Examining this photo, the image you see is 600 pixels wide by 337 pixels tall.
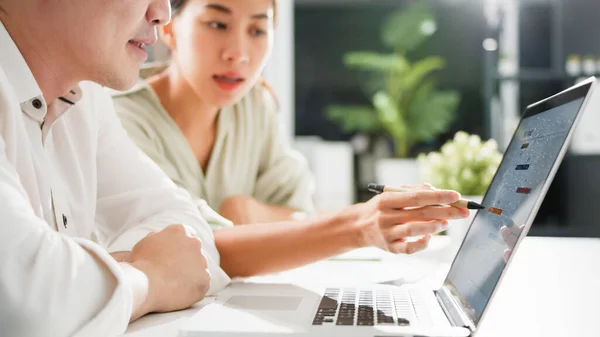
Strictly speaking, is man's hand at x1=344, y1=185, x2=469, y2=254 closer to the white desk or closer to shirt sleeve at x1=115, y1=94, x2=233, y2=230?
the white desk

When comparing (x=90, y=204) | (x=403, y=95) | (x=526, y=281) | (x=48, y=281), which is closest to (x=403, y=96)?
(x=403, y=95)

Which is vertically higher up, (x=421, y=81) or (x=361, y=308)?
(x=421, y=81)

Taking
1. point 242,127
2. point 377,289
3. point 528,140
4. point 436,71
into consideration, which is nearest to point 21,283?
point 377,289

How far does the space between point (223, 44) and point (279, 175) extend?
49cm

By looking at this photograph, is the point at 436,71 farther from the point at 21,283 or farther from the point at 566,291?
the point at 21,283

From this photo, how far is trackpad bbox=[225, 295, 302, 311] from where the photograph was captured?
87 cm

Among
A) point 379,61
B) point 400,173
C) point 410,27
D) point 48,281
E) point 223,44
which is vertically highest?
point 410,27

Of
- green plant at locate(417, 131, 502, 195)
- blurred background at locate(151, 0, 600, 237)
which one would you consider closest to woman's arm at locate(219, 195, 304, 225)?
green plant at locate(417, 131, 502, 195)

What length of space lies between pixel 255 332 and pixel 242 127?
1.11 meters

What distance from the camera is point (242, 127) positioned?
1765 millimetres

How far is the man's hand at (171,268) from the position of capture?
2.83 ft

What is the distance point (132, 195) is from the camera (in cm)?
115

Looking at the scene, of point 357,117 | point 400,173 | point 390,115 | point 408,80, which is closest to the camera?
point 400,173

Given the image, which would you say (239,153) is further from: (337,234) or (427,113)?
(427,113)
